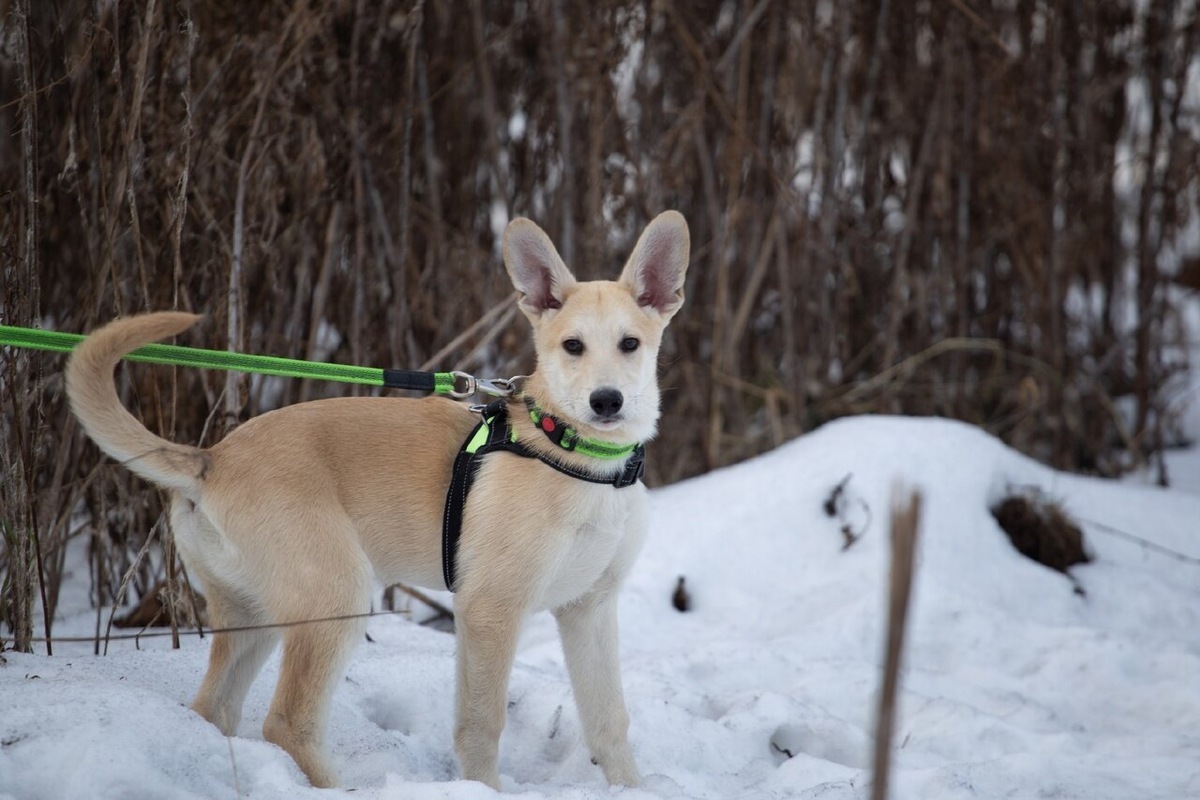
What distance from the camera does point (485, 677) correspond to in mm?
2545

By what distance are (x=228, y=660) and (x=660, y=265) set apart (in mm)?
1617

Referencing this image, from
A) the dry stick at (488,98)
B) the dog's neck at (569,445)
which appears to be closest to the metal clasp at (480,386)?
the dog's neck at (569,445)

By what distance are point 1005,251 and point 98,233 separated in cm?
535

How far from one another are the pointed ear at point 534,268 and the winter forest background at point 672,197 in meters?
0.79

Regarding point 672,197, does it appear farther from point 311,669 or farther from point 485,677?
point 311,669

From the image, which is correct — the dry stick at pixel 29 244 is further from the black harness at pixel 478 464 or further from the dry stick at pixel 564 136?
the dry stick at pixel 564 136

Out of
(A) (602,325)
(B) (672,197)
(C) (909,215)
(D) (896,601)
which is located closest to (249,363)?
(A) (602,325)

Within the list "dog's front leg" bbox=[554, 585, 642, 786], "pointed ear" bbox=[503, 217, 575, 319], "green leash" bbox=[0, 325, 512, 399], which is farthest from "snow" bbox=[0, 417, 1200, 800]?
"pointed ear" bbox=[503, 217, 575, 319]

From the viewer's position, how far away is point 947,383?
6.31m

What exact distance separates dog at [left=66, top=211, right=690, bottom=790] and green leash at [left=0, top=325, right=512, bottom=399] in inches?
3.8

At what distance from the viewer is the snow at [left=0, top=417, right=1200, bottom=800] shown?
2.11 metres

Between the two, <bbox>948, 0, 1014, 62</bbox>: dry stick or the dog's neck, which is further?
<bbox>948, 0, 1014, 62</bbox>: dry stick

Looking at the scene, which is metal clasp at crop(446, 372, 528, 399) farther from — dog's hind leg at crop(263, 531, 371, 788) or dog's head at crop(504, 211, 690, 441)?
dog's hind leg at crop(263, 531, 371, 788)

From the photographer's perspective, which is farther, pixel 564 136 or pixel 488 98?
pixel 488 98
